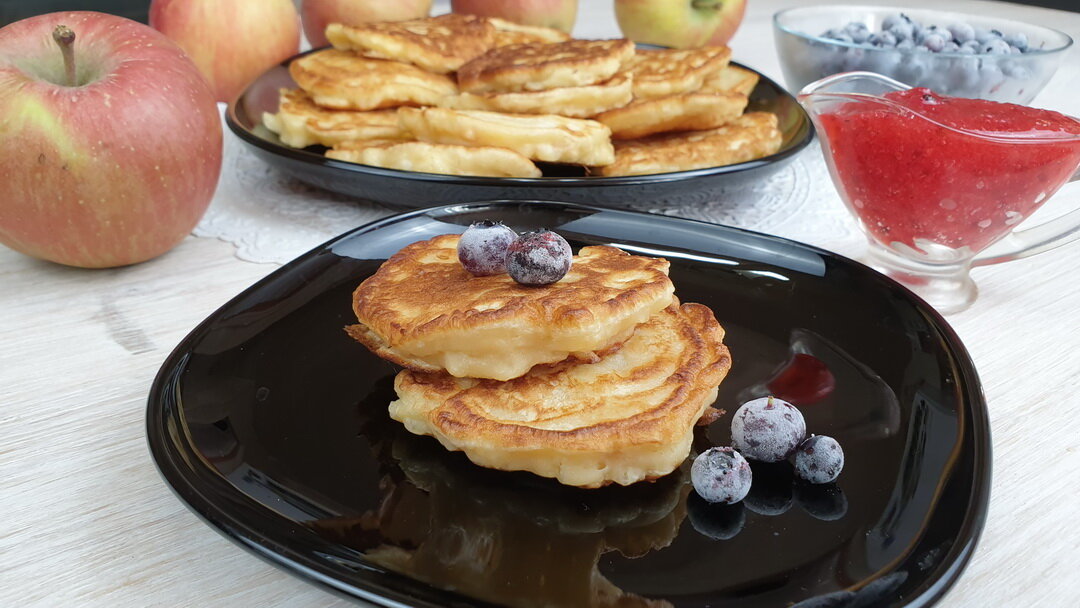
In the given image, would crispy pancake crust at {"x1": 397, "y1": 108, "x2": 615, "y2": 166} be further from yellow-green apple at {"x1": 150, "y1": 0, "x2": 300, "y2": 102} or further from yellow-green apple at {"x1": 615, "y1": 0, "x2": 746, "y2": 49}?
yellow-green apple at {"x1": 615, "y1": 0, "x2": 746, "y2": 49}

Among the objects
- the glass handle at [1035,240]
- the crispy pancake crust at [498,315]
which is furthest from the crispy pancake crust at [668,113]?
the crispy pancake crust at [498,315]

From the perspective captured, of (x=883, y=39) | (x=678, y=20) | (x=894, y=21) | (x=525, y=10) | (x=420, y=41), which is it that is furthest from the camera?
(x=678, y=20)

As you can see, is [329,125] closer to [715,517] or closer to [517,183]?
[517,183]

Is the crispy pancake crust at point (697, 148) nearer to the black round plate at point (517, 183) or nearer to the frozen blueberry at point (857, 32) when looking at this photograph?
the black round plate at point (517, 183)

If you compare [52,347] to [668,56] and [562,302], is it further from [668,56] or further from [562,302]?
[668,56]

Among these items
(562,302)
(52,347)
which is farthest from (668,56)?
(52,347)

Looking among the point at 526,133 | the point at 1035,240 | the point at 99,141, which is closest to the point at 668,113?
the point at 526,133

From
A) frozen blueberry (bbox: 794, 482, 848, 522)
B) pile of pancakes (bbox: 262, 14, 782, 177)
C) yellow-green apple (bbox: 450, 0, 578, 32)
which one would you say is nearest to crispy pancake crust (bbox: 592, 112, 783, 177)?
pile of pancakes (bbox: 262, 14, 782, 177)
